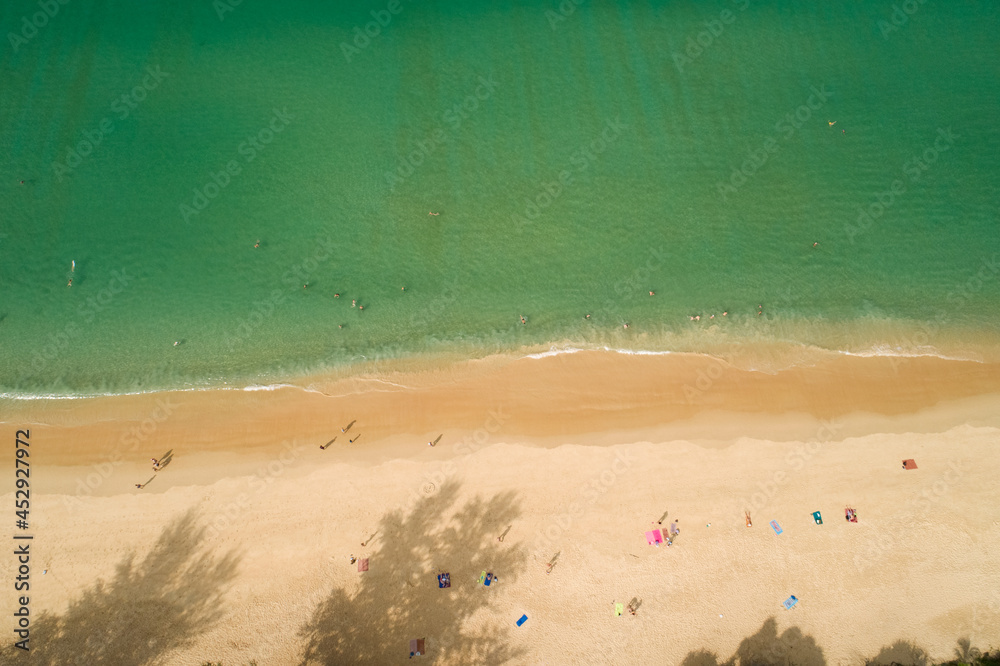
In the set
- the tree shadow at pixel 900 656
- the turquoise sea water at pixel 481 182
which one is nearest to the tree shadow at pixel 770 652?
the tree shadow at pixel 900 656

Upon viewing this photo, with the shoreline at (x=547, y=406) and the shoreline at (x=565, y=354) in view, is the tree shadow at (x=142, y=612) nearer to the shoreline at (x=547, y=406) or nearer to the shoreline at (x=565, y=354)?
the shoreline at (x=547, y=406)

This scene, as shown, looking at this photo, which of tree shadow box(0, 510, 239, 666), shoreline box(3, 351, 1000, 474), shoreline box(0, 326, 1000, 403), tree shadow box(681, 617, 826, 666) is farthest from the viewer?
shoreline box(0, 326, 1000, 403)

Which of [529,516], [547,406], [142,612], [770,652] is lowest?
[770,652]

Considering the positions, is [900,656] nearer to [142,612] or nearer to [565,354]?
[565,354]

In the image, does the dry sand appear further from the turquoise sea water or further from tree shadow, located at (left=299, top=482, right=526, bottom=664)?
the turquoise sea water

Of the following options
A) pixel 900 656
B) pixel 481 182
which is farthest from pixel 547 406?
pixel 900 656

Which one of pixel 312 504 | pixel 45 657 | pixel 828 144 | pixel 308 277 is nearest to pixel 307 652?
pixel 312 504

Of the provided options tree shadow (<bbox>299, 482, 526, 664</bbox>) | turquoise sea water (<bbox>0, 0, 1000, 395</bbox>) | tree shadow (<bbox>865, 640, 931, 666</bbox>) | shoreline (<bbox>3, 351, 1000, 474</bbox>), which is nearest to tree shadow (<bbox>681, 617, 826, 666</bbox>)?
tree shadow (<bbox>865, 640, 931, 666</bbox>)
